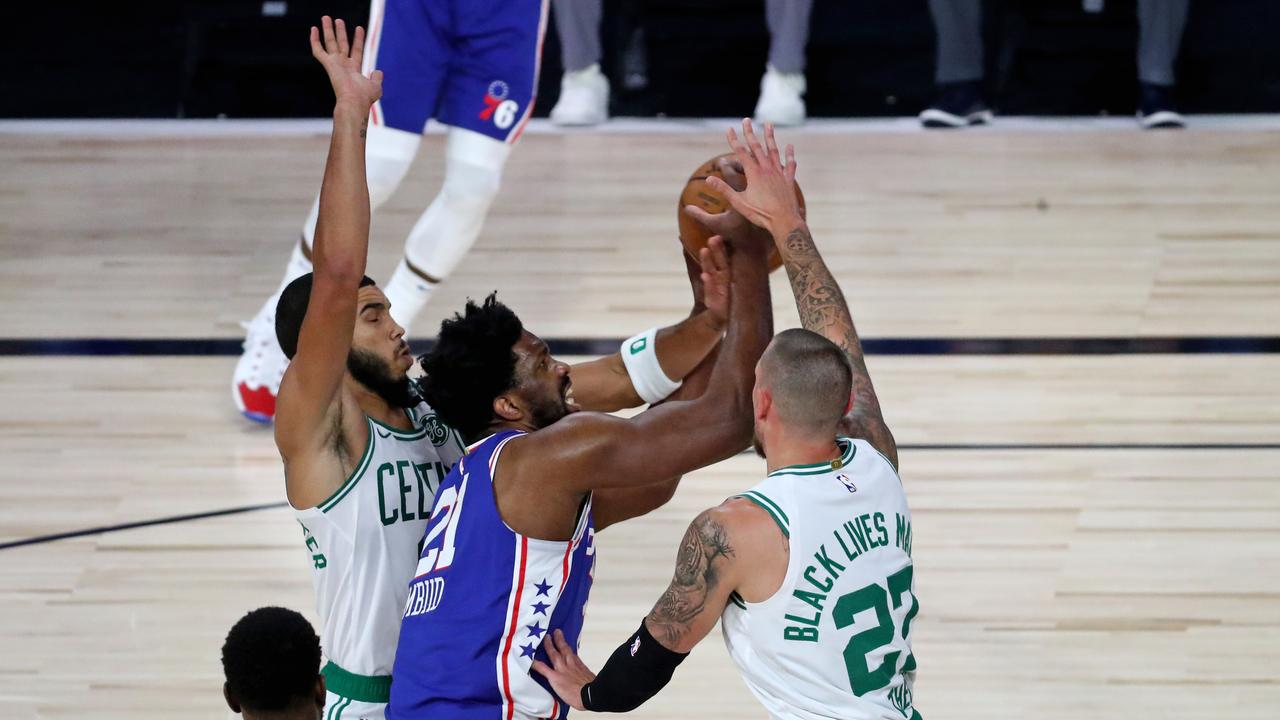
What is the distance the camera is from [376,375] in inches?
125

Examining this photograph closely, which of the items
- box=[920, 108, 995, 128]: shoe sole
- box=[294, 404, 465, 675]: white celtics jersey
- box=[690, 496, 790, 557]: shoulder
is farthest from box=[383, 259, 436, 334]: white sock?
box=[920, 108, 995, 128]: shoe sole

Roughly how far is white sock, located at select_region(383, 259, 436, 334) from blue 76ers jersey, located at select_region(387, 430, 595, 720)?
2992 millimetres

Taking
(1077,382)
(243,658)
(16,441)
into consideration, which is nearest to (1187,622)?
(1077,382)

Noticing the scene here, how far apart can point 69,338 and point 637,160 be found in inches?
134

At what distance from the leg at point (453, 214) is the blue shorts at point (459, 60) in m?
0.07

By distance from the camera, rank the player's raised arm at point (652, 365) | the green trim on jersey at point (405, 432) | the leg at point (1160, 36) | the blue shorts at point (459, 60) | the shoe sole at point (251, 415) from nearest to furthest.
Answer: the green trim on jersey at point (405, 432)
the player's raised arm at point (652, 365)
the blue shorts at point (459, 60)
the shoe sole at point (251, 415)
the leg at point (1160, 36)

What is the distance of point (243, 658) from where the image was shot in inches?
117

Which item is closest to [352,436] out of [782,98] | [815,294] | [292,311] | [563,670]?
[292,311]

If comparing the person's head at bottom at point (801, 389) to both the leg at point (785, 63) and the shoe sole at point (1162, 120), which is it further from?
the shoe sole at point (1162, 120)

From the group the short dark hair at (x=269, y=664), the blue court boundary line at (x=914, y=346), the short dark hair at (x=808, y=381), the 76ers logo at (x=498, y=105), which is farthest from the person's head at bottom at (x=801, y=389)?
the blue court boundary line at (x=914, y=346)

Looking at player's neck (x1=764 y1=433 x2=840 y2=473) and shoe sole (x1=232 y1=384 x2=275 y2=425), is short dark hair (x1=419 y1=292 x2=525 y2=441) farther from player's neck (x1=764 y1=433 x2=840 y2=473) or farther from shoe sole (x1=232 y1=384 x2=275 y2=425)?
shoe sole (x1=232 y1=384 x2=275 y2=425)

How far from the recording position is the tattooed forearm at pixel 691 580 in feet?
8.77

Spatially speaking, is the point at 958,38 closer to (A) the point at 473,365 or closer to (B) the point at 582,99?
(B) the point at 582,99

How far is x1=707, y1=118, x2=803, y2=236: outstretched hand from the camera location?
305 cm
